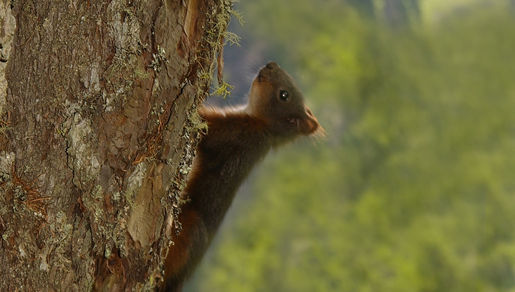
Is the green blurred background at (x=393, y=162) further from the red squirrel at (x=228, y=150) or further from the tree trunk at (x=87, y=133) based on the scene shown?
the tree trunk at (x=87, y=133)

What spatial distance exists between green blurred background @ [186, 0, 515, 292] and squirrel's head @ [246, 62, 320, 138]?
4.59m

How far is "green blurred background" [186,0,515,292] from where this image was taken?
6.75 meters

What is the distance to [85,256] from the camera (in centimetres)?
86

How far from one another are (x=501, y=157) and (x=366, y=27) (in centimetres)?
244

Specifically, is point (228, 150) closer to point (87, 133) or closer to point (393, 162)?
point (87, 133)

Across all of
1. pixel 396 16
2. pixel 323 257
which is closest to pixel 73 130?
pixel 323 257

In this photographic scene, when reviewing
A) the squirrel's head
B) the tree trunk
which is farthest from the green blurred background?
the tree trunk

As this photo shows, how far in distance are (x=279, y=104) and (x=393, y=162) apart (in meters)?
6.32

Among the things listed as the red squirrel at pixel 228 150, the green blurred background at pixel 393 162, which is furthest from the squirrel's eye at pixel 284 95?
the green blurred background at pixel 393 162

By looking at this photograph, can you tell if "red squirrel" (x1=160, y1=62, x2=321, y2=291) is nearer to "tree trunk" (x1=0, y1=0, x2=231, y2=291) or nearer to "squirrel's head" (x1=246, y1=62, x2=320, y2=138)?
"squirrel's head" (x1=246, y1=62, x2=320, y2=138)

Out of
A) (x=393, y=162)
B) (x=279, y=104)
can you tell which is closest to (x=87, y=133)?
(x=279, y=104)

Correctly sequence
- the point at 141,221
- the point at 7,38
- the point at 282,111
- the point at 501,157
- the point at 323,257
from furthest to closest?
the point at 501,157 < the point at 323,257 < the point at 282,111 < the point at 141,221 < the point at 7,38

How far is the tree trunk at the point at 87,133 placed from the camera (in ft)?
2.64

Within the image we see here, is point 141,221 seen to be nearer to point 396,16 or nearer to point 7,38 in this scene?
point 7,38
